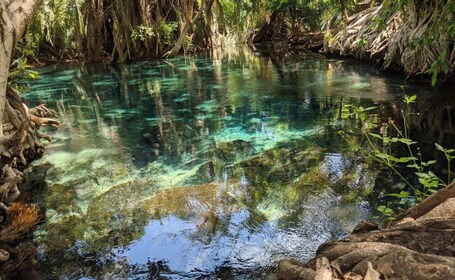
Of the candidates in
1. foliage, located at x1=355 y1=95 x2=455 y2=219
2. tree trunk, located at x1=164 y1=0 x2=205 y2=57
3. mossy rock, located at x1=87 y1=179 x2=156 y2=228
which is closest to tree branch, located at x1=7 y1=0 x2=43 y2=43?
mossy rock, located at x1=87 y1=179 x2=156 y2=228

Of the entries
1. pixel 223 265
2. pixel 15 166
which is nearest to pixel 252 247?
pixel 223 265

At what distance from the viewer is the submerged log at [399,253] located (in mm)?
1909

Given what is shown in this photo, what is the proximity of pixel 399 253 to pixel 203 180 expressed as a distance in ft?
13.2

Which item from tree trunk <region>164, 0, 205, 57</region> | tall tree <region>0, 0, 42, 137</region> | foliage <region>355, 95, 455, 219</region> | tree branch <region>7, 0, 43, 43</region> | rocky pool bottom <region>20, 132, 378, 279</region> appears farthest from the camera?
Result: tree trunk <region>164, 0, 205, 57</region>

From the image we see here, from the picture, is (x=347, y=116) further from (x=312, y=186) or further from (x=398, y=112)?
(x=312, y=186)

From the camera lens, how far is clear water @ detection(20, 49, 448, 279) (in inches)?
159

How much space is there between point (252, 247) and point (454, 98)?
722 cm

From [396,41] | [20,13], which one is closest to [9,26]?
[20,13]

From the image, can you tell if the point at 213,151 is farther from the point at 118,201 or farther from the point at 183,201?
the point at 118,201

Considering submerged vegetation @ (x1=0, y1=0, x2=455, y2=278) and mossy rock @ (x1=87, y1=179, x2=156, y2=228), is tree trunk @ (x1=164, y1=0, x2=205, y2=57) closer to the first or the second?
submerged vegetation @ (x1=0, y1=0, x2=455, y2=278)

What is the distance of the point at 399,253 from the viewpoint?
203 centimetres

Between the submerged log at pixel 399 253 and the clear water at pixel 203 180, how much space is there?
1342 mm

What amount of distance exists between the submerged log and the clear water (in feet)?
4.40

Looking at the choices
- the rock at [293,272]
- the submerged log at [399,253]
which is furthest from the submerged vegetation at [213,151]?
the rock at [293,272]
